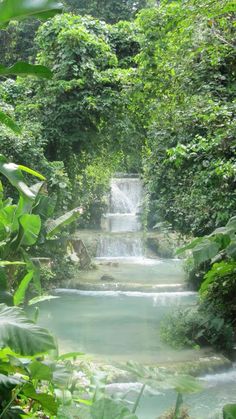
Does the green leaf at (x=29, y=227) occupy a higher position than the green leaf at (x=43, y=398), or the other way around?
the green leaf at (x=29, y=227)

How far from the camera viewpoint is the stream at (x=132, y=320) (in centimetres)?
438

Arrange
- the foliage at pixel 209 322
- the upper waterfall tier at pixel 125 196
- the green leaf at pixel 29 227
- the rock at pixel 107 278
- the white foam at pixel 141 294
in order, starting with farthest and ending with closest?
the upper waterfall tier at pixel 125 196 < the rock at pixel 107 278 < the white foam at pixel 141 294 < the foliage at pixel 209 322 < the green leaf at pixel 29 227

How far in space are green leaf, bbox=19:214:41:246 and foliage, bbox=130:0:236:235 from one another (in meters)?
2.37

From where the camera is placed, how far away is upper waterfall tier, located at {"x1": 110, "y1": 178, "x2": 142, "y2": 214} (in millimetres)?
17781

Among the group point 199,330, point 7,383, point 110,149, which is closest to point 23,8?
point 7,383

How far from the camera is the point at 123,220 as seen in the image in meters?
17.0

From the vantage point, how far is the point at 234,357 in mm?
5535

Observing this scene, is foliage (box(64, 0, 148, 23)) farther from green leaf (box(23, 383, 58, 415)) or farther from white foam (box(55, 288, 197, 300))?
green leaf (box(23, 383, 58, 415))

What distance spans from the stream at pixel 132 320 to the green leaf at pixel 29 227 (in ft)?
2.38

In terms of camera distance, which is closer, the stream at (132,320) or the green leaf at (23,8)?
the green leaf at (23,8)

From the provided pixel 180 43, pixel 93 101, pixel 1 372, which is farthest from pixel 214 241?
pixel 93 101

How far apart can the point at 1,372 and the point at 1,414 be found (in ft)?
0.44

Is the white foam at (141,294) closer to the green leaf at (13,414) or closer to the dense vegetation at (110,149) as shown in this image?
the dense vegetation at (110,149)

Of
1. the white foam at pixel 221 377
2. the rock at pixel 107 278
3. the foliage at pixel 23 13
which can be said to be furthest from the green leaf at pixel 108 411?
the rock at pixel 107 278
